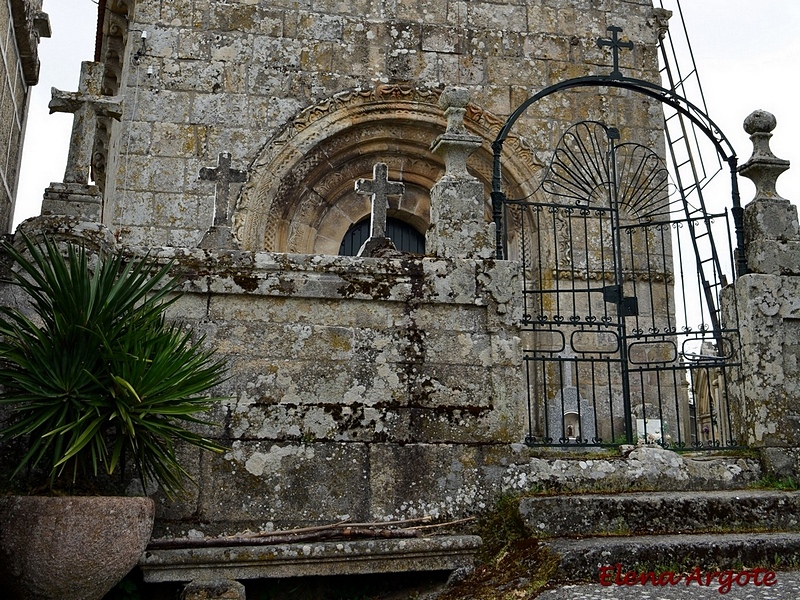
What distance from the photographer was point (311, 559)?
4059mm

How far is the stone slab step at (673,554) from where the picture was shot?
152 inches

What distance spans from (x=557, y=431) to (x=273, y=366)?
4.12 m

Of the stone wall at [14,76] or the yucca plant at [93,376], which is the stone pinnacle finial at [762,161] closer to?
the yucca plant at [93,376]

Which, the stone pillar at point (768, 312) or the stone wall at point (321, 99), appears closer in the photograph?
the stone pillar at point (768, 312)

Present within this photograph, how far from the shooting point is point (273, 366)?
4.68m

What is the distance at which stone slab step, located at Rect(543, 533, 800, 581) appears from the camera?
3873 millimetres

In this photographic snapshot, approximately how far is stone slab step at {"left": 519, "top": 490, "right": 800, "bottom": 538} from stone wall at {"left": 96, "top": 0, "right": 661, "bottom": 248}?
4.75 m

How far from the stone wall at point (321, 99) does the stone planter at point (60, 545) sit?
15.4ft

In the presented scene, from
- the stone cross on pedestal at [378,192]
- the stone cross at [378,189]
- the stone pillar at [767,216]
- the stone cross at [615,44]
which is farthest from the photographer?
the stone cross at [615,44]

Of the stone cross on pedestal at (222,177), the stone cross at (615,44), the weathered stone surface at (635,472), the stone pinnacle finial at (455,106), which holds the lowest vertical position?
the weathered stone surface at (635,472)

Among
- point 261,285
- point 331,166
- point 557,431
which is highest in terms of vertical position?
point 331,166

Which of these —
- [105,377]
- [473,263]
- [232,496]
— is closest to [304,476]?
[232,496]

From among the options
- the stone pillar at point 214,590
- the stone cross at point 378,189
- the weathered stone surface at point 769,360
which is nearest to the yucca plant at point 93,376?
the stone pillar at point 214,590

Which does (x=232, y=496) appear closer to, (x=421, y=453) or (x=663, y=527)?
(x=421, y=453)
